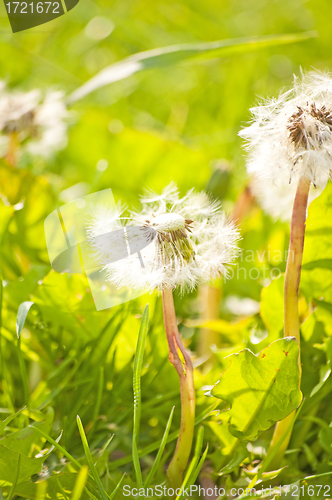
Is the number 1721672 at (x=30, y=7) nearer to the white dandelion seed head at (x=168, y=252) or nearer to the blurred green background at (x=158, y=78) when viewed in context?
the blurred green background at (x=158, y=78)

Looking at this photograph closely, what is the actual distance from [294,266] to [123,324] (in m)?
0.35

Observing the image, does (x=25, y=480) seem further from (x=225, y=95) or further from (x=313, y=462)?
(x=225, y=95)

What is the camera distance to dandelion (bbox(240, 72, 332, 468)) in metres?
0.49

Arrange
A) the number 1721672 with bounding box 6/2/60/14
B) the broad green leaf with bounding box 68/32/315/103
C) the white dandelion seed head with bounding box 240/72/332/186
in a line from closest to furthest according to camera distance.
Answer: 1. the white dandelion seed head with bounding box 240/72/332/186
2. the broad green leaf with bounding box 68/32/315/103
3. the number 1721672 with bounding box 6/2/60/14

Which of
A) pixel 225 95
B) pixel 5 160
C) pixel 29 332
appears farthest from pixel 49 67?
pixel 29 332

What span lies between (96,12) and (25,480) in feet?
7.54

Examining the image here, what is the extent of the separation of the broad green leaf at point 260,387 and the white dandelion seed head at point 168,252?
0.12 meters

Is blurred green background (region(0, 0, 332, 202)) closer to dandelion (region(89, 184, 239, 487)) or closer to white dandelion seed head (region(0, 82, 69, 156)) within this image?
white dandelion seed head (region(0, 82, 69, 156))

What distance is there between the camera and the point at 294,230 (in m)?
0.50

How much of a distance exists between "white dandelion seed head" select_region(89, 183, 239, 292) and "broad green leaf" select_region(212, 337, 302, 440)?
116 mm

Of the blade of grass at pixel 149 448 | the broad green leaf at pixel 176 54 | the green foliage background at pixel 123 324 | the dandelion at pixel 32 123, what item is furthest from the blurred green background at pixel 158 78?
the blade of grass at pixel 149 448

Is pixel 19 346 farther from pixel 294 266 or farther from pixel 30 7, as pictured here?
pixel 30 7

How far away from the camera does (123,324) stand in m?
0.75

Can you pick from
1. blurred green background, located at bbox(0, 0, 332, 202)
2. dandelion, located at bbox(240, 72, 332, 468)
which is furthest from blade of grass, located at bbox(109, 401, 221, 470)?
blurred green background, located at bbox(0, 0, 332, 202)
